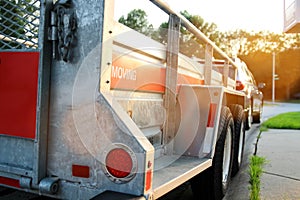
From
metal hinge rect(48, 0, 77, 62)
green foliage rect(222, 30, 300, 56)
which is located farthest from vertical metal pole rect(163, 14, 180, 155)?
green foliage rect(222, 30, 300, 56)

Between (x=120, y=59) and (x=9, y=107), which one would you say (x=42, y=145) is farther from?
(x=120, y=59)

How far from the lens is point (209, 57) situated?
14.6 feet

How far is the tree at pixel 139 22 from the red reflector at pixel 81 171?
1.73 metres

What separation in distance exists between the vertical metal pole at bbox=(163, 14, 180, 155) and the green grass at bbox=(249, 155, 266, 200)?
1.33 m

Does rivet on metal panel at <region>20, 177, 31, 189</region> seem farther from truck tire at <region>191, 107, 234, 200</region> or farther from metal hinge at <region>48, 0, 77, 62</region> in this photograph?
truck tire at <region>191, 107, 234, 200</region>

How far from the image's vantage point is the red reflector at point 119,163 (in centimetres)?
194

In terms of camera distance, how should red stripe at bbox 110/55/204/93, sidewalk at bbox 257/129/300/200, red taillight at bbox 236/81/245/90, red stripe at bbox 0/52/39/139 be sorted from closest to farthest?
red stripe at bbox 0/52/39/139 < red stripe at bbox 110/55/204/93 < sidewalk at bbox 257/129/300/200 < red taillight at bbox 236/81/245/90

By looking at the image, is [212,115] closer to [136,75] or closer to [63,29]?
[136,75]

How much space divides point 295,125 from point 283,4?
9326mm

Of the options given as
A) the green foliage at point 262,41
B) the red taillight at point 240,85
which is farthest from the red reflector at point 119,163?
the green foliage at point 262,41

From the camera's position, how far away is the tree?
133 inches

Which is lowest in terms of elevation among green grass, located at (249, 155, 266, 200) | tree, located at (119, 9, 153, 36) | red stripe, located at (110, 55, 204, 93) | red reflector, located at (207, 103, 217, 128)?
green grass, located at (249, 155, 266, 200)

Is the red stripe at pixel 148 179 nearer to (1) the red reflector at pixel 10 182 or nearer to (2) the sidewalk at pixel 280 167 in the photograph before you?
(1) the red reflector at pixel 10 182

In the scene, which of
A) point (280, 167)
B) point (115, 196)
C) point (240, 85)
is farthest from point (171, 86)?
point (240, 85)
